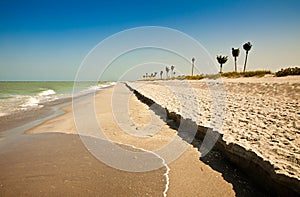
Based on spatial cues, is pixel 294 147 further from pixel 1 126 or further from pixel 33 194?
pixel 1 126

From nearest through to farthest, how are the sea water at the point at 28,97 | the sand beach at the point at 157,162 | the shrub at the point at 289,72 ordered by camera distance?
1. the sand beach at the point at 157,162
2. the sea water at the point at 28,97
3. the shrub at the point at 289,72

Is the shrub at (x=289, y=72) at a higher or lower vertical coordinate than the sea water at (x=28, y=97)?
higher

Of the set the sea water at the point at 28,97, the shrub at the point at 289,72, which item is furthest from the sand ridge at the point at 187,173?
the shrub at the point at 289,72

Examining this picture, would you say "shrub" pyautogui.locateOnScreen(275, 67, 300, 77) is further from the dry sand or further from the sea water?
the sea water

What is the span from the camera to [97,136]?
5699 millimetres

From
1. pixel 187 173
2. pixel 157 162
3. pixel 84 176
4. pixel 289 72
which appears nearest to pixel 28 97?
pixel 84 176

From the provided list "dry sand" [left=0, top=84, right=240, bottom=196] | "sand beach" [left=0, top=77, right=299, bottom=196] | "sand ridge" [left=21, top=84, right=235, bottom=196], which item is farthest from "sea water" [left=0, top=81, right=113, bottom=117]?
"sand ridge" [left=21, top=84, right=235, bottom=196]

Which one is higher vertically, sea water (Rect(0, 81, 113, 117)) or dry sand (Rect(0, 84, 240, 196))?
sea water (Rect(0, 81, 113, 117))

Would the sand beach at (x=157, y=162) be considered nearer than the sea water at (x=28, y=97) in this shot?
Yes

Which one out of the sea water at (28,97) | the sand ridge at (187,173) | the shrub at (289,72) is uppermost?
the shrub at (289,72)

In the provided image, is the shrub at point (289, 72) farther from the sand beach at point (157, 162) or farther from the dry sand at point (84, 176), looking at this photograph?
the dry sand at point (84, 176)

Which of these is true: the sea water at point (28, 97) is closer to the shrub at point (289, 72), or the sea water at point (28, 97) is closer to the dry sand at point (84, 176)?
the dry sand at point (84, 176)

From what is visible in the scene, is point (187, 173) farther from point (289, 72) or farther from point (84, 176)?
point (289, 72)

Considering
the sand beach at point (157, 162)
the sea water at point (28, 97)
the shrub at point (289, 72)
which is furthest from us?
the shrub at point (289, 72)
